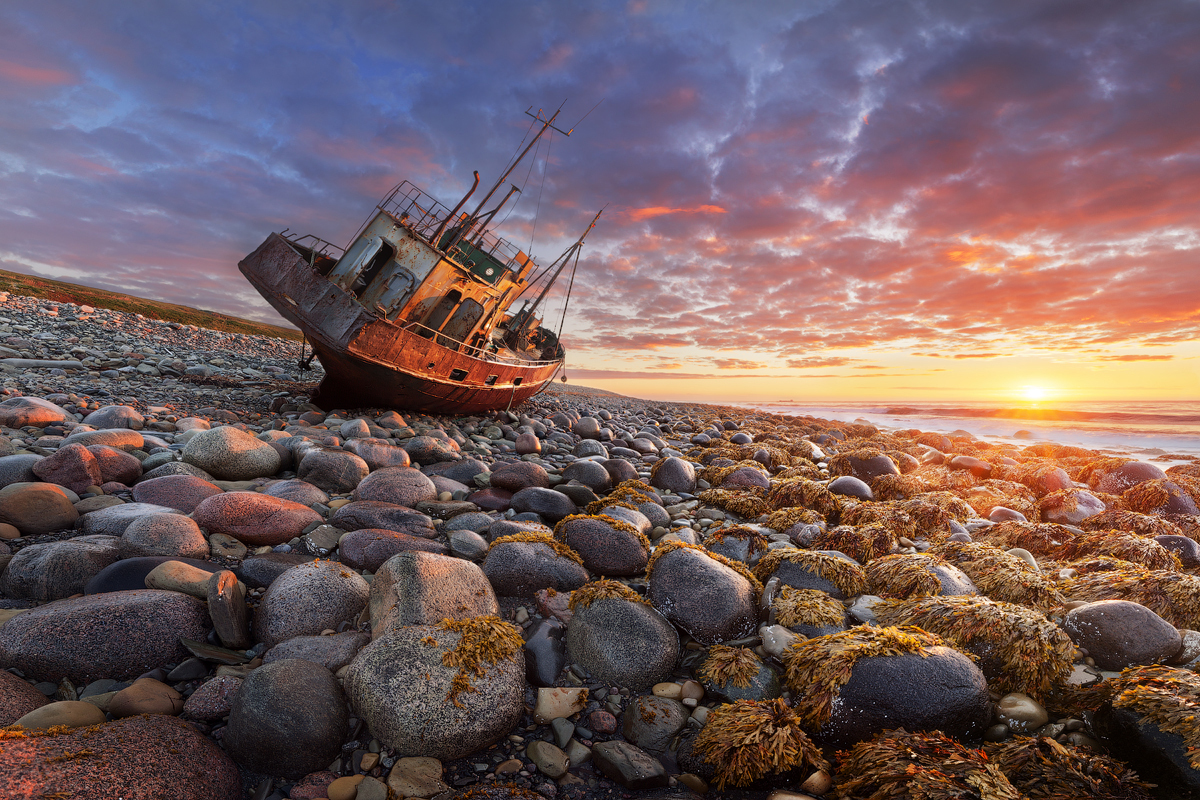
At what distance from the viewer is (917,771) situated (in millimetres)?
2367

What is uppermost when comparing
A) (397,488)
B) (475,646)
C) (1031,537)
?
(397,488)

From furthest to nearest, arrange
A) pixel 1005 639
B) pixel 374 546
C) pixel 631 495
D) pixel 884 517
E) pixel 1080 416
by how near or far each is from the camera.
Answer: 1. pixel 1080 416
2. pixel 631 495
3. pixel 884 517
4. pixel 374 546
5. pixel 1005 639

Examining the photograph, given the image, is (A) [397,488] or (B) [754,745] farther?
(A) [397,488]

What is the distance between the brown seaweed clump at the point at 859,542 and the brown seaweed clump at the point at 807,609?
4.91 feet

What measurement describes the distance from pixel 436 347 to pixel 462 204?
531 cm

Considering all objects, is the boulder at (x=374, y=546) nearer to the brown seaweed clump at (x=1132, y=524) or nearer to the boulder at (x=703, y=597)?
the boulder at (x=703, y=597)

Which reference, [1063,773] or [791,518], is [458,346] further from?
[1063,773]

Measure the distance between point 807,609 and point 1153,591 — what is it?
308 cm

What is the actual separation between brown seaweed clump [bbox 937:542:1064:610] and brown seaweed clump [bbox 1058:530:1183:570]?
1.44 meters

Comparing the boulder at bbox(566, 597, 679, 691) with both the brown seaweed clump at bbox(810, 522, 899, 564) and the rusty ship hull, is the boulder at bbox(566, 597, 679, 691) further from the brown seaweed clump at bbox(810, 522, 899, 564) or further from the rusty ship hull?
the rusty ship hull

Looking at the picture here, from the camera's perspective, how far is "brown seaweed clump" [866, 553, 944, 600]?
423cm

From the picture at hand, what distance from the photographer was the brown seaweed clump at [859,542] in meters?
5.31

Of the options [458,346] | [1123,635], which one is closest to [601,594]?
[1123,635]

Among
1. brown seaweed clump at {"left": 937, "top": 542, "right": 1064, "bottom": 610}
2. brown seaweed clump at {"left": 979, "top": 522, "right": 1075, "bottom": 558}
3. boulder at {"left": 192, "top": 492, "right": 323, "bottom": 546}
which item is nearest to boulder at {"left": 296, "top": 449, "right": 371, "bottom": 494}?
boulder at {"left": 192, "top": 492, "right": 323, "bottom": 546}
